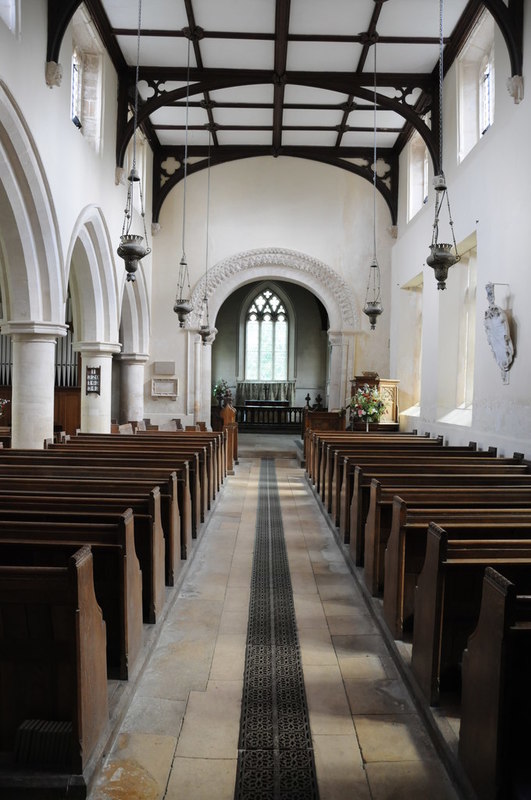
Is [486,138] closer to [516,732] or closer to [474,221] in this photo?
[474,221]

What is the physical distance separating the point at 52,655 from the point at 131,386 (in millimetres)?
11908

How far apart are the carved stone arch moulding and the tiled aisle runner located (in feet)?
33.4

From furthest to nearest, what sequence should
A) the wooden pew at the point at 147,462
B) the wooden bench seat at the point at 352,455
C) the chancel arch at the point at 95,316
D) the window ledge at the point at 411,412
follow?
the window ledge at the point at 411,412 < the chancel arch at the point at 95,316 < the wooden bench seat at the point at 352,455 < the wooden pew at the point at 147,462

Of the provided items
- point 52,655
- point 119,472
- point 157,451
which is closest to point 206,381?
point 157,451

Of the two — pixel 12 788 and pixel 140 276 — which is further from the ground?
pixel 140 276

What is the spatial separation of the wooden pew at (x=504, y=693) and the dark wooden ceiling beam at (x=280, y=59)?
8780 mm

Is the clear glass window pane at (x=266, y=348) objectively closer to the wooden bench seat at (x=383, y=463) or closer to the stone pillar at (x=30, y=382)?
the stone pillar at (x=30, y=382)

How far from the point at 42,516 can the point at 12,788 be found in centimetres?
142

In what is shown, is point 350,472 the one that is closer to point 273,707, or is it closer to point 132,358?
point 273,707

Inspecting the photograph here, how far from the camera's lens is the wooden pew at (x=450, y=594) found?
261 cm

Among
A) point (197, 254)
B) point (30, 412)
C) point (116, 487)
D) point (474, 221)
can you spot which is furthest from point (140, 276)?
point (116, 487)

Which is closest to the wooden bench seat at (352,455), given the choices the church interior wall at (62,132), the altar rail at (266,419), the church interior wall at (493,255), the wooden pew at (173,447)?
the church interior wall at (493,255)

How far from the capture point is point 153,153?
545 inches

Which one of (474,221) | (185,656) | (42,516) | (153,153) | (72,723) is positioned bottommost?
(185,656)
